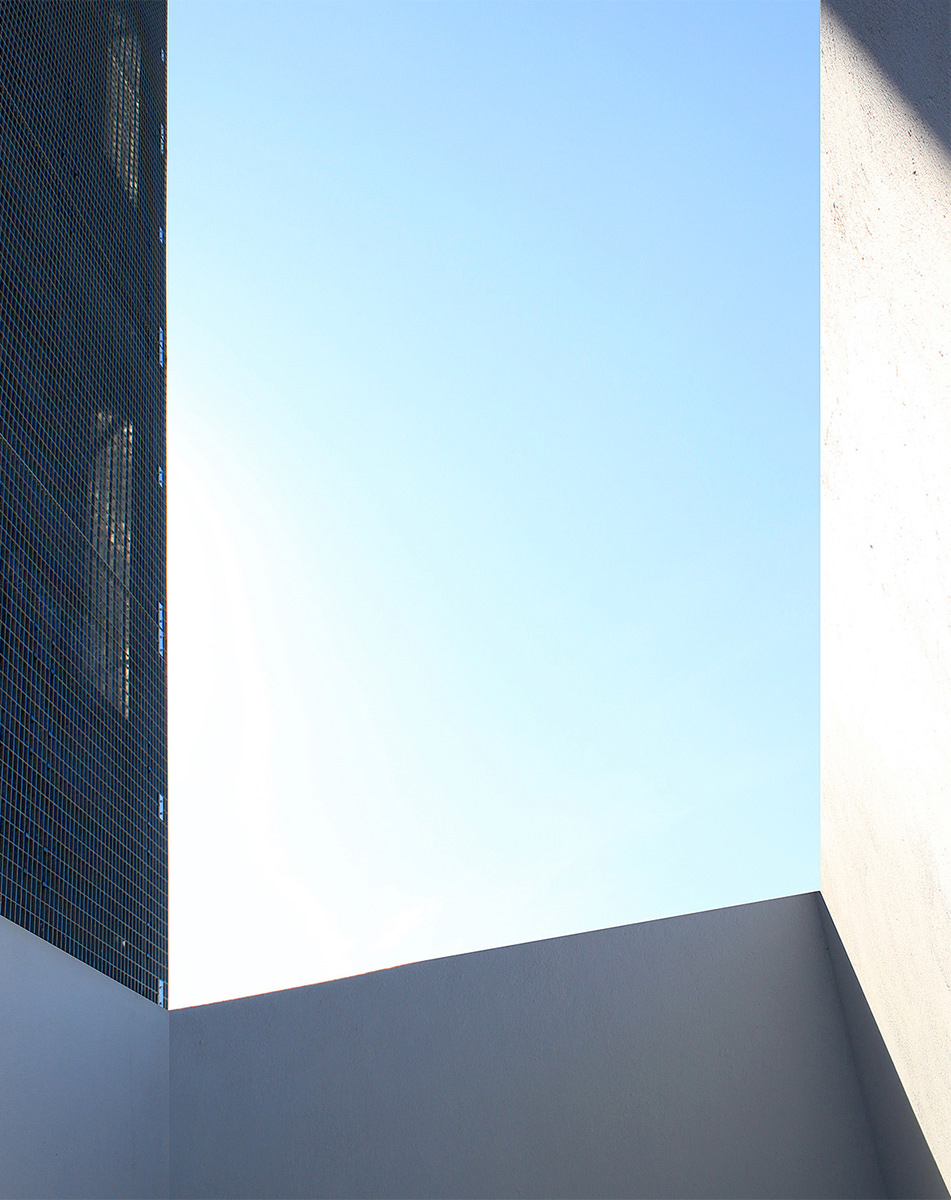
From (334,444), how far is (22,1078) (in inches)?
230

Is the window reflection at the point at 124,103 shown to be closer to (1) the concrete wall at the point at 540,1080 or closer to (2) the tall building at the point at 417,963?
(2) the tall building at the point at 417,963

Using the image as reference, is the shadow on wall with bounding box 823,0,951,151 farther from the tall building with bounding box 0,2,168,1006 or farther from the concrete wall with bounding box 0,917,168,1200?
the concrete wall with bounding box 0,917,168,1200

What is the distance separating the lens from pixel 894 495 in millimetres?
2830

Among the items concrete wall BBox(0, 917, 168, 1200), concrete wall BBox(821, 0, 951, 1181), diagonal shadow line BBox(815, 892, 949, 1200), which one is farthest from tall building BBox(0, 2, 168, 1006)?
diagonal shadow line BBox(815, 892, 949, 1200)

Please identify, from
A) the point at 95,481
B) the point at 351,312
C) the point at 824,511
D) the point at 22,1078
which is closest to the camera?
the point at 22,1078

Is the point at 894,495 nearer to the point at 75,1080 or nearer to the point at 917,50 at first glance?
the point at 917,50

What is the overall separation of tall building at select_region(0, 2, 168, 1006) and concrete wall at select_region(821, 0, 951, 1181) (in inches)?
97.2

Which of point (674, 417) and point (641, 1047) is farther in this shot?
point (674, 417)

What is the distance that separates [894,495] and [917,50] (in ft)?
3.35

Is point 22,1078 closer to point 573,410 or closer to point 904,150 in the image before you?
point 904,150

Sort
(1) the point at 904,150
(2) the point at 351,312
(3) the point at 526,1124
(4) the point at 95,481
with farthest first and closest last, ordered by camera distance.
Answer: (2) the point at 351,312
(3) the point at 526,1124
(4) the point at 95,481
(1) the point at 904,150

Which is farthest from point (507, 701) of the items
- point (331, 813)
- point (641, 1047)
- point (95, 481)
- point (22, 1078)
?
point (22, 1078)

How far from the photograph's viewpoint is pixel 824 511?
347 centimetres

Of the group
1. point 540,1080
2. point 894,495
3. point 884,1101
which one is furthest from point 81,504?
point 884,1101
